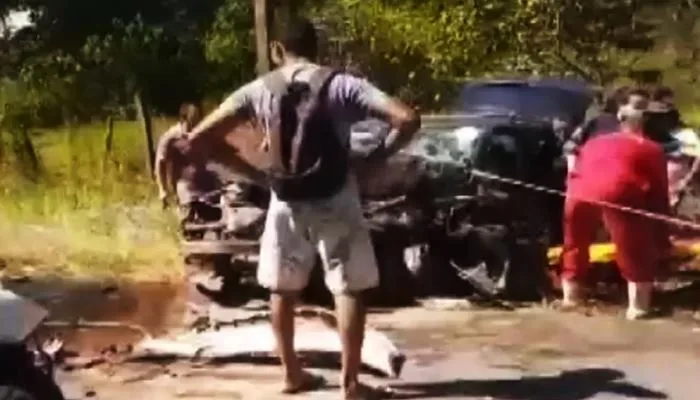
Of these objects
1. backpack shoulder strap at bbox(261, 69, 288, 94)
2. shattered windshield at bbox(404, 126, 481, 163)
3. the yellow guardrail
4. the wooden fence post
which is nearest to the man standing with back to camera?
backpack shoulder strap at bbox(261, 69, 288, 94)

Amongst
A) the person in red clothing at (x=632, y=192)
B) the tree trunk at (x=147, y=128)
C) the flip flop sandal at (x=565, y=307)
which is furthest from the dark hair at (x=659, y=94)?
the tree trunk at (x=147, y=128)

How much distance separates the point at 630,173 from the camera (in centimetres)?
1238

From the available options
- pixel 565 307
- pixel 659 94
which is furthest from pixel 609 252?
pixel 659 94

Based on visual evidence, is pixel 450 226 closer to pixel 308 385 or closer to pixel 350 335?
pixel 308 385

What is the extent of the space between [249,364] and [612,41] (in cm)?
1746

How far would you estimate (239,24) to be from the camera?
26.9 metres

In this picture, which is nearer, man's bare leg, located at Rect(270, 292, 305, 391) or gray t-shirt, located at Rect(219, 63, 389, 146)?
gray t-shirt, located at Rect(219, 63, 389, 146)

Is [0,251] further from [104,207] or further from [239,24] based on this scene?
[239,24]

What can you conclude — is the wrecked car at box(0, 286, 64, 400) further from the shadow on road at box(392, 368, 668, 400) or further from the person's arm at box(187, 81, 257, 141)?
the shadow on road at box(392, 368, 668, 400)

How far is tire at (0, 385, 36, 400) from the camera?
6875 mm

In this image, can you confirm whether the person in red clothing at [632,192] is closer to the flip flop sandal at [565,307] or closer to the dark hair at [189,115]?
the flip flop sandal at [565,307]

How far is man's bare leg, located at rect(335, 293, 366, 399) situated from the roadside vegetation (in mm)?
8393

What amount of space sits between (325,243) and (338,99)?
720mm

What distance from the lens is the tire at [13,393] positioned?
6.88 metres
